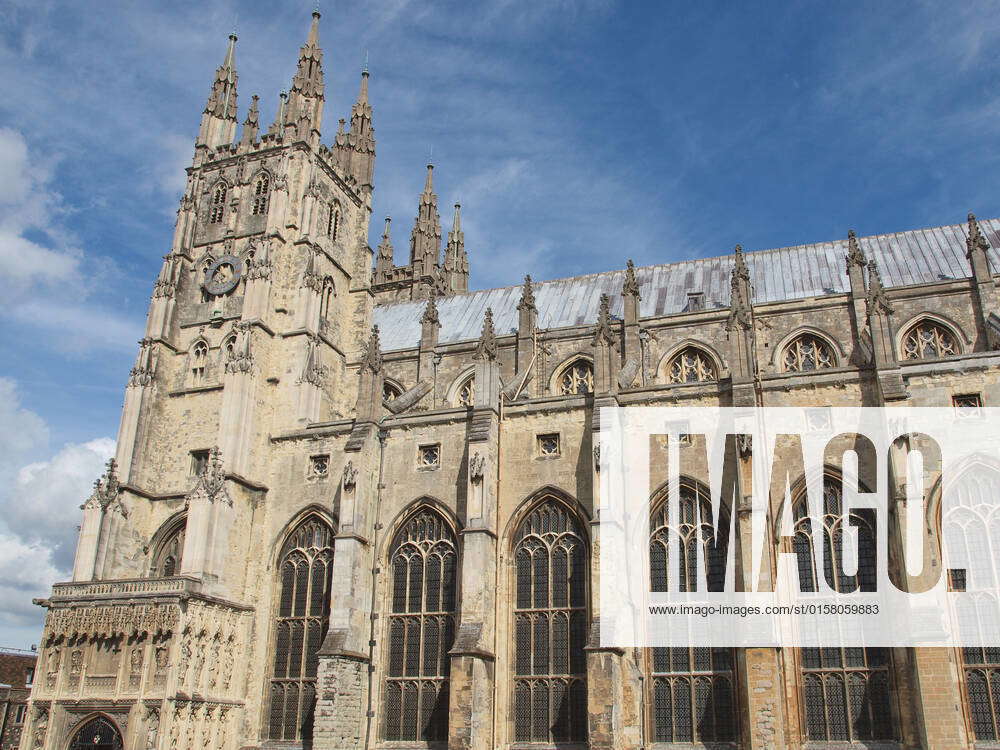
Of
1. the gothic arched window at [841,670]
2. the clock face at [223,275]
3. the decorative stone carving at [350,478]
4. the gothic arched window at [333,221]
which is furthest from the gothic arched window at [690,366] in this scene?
the clock face at [223,275]

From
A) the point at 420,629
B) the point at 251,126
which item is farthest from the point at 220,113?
the point at 420,629

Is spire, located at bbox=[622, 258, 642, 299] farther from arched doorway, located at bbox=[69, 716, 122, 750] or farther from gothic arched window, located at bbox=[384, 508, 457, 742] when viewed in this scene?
arched doorway, located at bbox=[69, 716, 122, 750]

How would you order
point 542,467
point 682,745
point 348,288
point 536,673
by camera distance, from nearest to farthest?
1. point 682,745
2. point 536,673
3. point 542,467
4. point 348,288

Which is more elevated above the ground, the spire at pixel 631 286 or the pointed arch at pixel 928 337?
the spire at pixel 631 286

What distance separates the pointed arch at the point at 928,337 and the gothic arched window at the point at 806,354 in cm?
232

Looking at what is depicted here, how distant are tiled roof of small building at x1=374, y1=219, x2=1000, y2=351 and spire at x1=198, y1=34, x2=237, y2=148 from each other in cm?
1029

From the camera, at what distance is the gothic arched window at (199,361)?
34.1 metres

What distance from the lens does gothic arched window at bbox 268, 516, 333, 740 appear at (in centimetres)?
2783

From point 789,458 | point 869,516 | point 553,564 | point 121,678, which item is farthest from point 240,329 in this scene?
point 869,516

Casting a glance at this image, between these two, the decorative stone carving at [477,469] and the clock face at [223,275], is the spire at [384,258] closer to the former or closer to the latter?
the clock face at [223,275]

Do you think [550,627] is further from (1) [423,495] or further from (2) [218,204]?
(2) [218,204]

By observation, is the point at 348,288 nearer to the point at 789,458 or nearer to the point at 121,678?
the point at 121,678

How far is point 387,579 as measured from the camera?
2784cm

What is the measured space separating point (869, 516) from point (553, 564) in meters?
8.48
